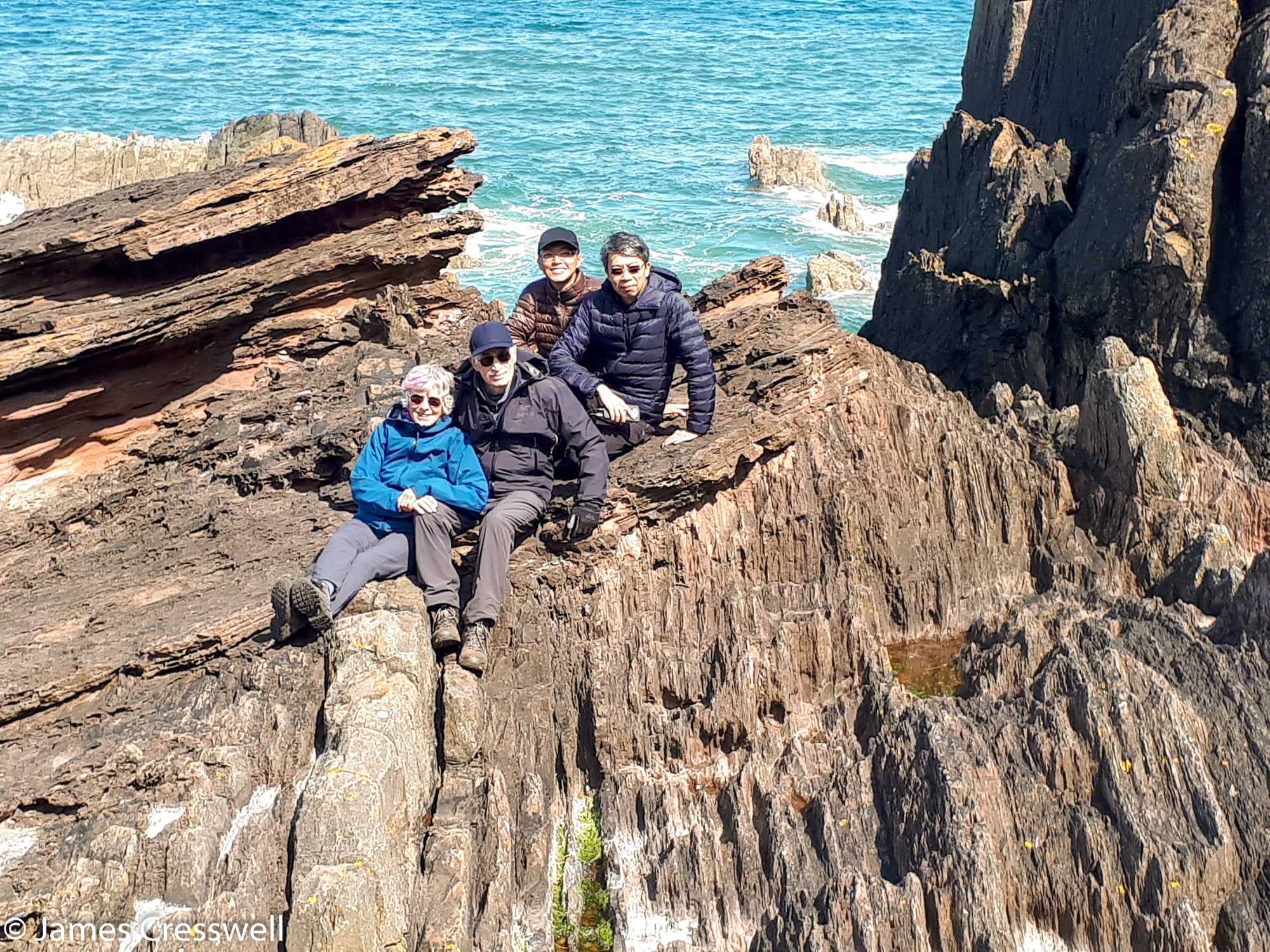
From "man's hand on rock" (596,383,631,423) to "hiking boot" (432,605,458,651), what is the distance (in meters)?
2.06

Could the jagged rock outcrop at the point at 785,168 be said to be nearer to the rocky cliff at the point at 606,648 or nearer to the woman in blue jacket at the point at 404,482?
the rocky cliff at the point at 606,648

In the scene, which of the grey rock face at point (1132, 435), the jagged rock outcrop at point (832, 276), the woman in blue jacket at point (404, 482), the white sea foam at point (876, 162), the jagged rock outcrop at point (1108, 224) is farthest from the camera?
the white sea foam at point (876, 162)

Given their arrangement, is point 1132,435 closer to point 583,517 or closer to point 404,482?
point 583,517

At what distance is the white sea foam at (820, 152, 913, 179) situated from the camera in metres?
44.1

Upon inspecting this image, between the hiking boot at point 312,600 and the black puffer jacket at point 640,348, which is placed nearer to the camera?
the hiking boot at point 312,600

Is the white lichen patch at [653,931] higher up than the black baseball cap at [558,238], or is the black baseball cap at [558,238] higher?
the black baseball cap at [558,238]

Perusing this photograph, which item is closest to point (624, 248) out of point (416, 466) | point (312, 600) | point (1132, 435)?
point (416, 466)

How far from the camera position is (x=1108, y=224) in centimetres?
1410

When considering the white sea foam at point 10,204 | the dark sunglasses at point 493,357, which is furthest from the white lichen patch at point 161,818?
the white sea foam at point 10,204

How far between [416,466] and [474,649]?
145 centimetres

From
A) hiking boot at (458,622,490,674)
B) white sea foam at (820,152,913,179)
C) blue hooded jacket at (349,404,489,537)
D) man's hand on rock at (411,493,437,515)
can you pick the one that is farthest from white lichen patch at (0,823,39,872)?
white sea foam at (820,152,913,179)

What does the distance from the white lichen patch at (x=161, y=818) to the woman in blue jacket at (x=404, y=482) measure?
162 centimetres

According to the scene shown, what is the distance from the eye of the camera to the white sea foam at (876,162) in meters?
44.1

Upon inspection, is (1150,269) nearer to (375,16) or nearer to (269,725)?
(269,725)
